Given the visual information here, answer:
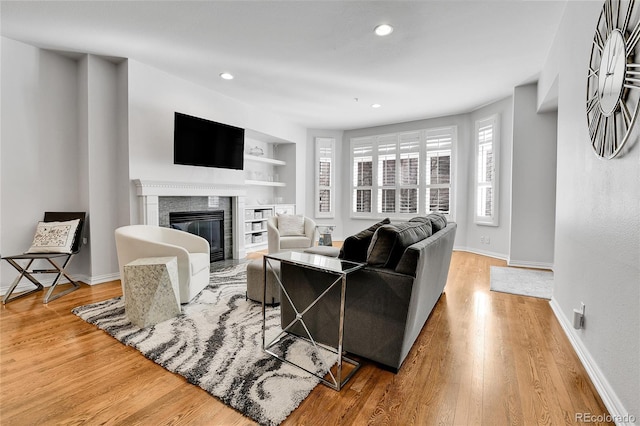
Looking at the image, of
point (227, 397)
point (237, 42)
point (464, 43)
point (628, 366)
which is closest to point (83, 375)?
point (227, 397)

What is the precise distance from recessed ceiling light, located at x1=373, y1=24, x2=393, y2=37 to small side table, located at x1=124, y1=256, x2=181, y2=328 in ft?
9.64

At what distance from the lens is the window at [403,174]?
6059 millimetres

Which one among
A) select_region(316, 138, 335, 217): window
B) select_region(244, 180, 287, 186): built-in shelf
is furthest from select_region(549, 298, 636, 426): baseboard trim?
select_region(316, 138, 335, 217): window

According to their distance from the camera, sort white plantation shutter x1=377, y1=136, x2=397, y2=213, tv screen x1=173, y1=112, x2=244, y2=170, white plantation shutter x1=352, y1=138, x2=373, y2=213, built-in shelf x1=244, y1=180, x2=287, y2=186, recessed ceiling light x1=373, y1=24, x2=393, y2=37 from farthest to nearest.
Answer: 1. white plantation shutter x1=352, y1=138, x2=373, y2=213
2. white plantation shutter x1=377, y1=136, x2=397, y2=213
3. built-in shelf x1=244, y1=180, x2=287, y2=186
4. tv screen x1=173, y1=112, x2=244, y2=170
5. recessed ceiling light x1=373, y1=24, x2=393, y2=37

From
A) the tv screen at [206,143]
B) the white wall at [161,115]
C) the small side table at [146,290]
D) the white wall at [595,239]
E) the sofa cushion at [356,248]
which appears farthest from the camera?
the tv screen at [206,143]

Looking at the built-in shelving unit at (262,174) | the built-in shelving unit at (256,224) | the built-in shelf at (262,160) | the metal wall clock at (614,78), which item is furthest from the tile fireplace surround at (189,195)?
the metal wall clock at (614,78)

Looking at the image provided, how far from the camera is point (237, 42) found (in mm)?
3137

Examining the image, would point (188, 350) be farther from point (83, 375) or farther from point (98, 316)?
point (98, 316)

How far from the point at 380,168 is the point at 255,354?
551 cm

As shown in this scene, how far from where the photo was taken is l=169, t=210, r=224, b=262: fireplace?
419 cm

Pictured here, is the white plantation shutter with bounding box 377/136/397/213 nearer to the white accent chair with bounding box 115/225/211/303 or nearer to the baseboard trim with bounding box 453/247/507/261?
the baseboard trim with bounding box 453/247/507/261

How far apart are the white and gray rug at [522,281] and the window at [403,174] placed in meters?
1.93

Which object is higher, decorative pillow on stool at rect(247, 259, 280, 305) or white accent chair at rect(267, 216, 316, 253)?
white accent chair at rect(267, 216, 316, 253)

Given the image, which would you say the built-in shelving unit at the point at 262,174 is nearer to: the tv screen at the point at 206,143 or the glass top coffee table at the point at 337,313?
the tv screen at the point at 206,143
